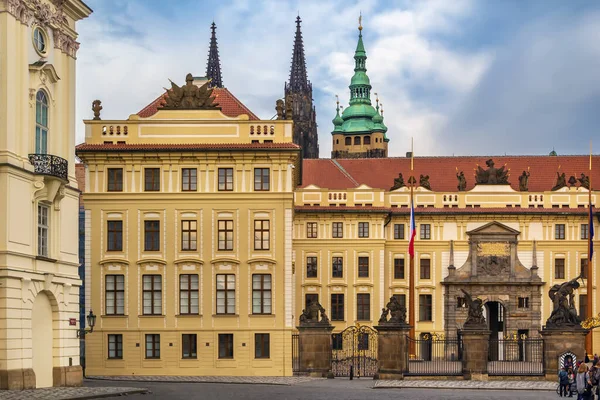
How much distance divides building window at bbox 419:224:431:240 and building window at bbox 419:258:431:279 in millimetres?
1377

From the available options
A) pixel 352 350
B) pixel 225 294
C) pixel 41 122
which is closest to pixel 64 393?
pixel 41 122

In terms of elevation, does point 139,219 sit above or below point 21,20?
A: below

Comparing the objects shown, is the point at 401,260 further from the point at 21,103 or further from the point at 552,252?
the point at 21,103

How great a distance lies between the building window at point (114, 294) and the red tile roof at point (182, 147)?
19.6ft

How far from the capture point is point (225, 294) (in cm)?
5466

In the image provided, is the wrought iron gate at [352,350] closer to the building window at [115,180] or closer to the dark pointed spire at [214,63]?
the building window at [115,180]

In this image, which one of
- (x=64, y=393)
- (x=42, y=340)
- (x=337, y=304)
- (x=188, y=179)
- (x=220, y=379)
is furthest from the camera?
(x=337, y=304)

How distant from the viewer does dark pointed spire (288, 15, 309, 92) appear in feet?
435

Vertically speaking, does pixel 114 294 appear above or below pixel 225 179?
below

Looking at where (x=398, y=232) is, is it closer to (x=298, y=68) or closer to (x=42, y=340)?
(x=42, y=340)

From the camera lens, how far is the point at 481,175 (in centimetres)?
7438

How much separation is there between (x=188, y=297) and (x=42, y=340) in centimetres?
1757

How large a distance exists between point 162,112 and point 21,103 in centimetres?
2034

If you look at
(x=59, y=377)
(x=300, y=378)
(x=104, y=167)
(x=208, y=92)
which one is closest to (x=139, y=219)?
(x=104, y=167)
